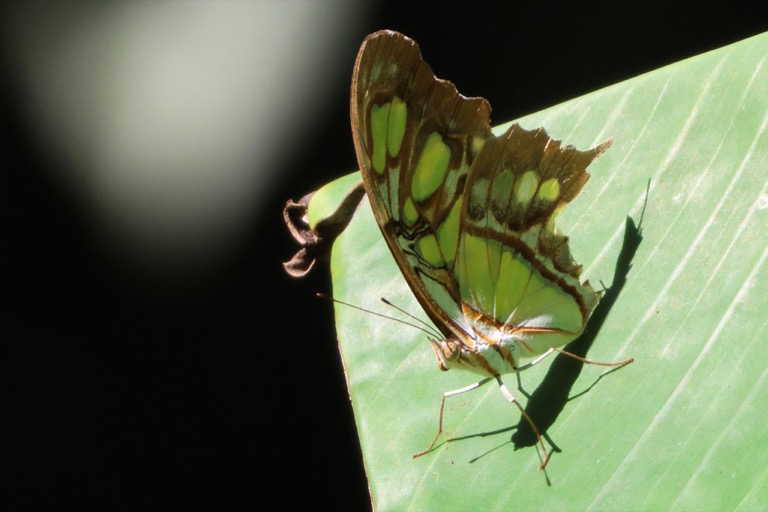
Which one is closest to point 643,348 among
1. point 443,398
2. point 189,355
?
point 443,398

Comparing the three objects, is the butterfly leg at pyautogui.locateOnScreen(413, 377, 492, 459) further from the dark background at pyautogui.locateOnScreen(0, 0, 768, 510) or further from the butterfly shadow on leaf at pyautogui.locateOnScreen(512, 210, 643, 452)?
the dark background at pyautogui.locateOnScreen(0, 0, 768, 510)

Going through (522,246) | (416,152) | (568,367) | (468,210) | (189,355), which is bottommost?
(189,355)

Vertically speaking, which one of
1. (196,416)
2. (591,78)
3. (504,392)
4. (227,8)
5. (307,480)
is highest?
(227,8)

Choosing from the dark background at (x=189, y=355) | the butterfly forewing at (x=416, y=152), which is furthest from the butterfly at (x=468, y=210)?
the dark background at (x=189, y=355)

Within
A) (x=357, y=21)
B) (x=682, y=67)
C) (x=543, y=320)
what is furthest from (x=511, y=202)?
(x=357, y=21)

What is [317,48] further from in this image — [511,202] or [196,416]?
[511,202]

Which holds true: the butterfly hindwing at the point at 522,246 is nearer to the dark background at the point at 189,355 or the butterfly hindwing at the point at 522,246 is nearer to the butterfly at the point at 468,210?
the butterfly at the point at 468,210

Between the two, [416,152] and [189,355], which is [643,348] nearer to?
[416,152]
